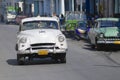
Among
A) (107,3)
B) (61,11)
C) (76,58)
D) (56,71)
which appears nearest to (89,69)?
(56,71)

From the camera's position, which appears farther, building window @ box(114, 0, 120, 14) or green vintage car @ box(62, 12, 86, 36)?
building window @ box(114, 0, 120, 14)

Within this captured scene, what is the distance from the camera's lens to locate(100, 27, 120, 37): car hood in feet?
78.3

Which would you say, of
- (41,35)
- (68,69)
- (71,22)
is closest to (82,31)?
(71,22)

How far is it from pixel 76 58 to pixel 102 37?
3685 millimetres

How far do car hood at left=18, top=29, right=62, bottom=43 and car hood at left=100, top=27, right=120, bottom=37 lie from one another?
6.46 meters

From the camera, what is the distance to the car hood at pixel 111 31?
2388 cm

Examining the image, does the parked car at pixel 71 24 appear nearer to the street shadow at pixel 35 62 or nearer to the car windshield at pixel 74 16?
the car windshield at pixel 74 16

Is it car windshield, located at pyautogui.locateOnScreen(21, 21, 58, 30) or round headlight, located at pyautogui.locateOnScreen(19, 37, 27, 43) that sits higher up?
car windshield, located at pyautogui.locateOnScreen(21, 21, 58, 30)

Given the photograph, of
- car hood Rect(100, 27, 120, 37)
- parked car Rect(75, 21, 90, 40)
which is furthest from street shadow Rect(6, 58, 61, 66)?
parked car Rect(75, 21, 90, 40)

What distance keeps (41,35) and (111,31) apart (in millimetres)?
7533

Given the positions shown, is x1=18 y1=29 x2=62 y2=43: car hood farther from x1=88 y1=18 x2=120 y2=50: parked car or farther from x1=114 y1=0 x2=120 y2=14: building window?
x1=114 y1=0 x2=120 y2=14: building window

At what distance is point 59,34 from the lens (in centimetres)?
1775

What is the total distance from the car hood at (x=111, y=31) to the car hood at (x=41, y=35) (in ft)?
21.2

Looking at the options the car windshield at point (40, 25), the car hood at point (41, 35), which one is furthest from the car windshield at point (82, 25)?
the car hood at point (41, 35)
